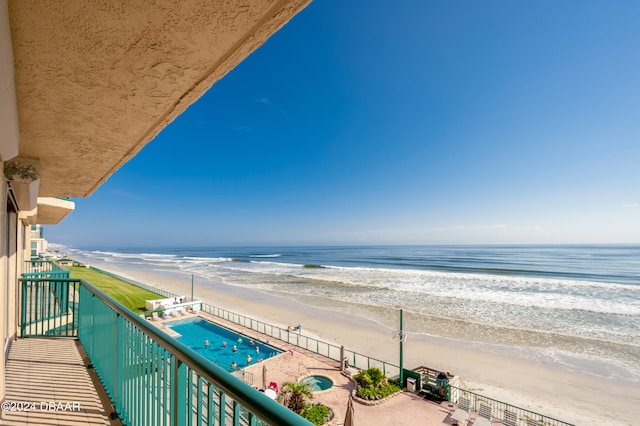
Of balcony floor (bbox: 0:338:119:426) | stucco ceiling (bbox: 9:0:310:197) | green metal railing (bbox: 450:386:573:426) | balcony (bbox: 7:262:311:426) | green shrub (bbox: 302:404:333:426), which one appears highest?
stucco ceiling (bbox: 9:0:310:197)

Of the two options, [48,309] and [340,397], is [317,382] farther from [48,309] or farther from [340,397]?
[48,309]

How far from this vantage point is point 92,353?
4398 millimetres

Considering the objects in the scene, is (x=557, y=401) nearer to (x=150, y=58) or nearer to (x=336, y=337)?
(x=336, y=337)

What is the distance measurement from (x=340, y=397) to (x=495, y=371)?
8.88 metres

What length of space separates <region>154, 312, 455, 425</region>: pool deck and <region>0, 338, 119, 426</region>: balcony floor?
7199mm

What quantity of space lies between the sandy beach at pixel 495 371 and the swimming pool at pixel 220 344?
404 cm

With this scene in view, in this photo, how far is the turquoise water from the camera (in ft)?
39.8

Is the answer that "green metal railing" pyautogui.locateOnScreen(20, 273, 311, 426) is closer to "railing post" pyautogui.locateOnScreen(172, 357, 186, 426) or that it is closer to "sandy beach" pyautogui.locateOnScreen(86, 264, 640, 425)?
"railing post" pyautogui.locateOnScreen(172, 357, 186, 426)

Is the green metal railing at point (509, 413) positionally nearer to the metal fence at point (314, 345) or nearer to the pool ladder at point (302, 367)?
the metal fence at point (314, 345)

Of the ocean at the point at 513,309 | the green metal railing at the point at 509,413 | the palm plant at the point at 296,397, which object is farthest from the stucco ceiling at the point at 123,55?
the ocean at the point at 513,309

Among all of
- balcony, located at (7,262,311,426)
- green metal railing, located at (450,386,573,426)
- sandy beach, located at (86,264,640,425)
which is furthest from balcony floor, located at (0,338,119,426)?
sandy beach, located at (86,264,640,425)

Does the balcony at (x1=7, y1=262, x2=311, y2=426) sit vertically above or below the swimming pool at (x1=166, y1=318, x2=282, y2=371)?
above

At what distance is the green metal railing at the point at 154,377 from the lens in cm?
128

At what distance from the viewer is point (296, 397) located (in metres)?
9.86
